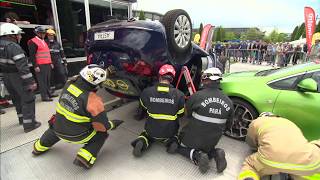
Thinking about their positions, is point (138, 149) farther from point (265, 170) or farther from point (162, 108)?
point (265, 170)

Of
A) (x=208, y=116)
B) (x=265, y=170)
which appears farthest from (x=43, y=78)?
(x=265, y=170)

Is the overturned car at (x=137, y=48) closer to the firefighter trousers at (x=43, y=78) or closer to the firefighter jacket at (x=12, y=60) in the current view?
the firefighter jacket at (x=12, y=60)

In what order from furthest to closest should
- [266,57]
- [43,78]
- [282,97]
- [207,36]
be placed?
[266,57] → [207,36] → [43,78] → [282,97]

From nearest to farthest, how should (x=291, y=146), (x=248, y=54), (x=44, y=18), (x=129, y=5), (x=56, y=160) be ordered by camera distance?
(x=291, y=146) → (x=56, y=160) → (x=44, y=18) → (x=129, y=5) → (x=248, y=54)

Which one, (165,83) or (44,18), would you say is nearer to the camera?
(165,83)

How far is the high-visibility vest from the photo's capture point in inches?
175

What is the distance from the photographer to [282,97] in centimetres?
275

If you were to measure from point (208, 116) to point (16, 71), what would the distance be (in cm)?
298

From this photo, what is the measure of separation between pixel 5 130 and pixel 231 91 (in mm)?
3723

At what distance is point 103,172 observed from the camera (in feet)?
7.82

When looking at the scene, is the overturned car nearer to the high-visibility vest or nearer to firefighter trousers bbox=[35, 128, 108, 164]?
firefighter trousers bbox=[35, 128, 108, 164]

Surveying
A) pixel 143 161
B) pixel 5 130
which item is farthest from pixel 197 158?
pixel 5 130

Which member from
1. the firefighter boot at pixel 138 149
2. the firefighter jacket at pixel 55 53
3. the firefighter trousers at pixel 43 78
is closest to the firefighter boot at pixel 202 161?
the firefighter boot at pixel 138 149

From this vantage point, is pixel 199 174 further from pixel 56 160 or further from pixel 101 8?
pixel 101 8
